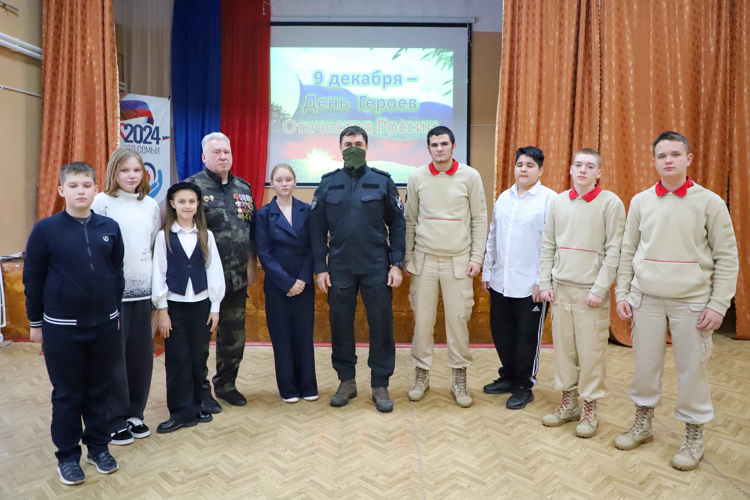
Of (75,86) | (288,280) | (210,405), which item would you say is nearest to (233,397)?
(210,405)

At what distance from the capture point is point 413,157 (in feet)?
19.7

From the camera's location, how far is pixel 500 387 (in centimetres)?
314

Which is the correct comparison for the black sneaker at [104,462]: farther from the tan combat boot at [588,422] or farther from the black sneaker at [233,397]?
the tan combat boot at [588,422]

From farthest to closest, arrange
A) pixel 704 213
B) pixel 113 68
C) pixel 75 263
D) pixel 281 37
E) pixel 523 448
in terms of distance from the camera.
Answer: pixel 281 37, pixel 113 68, pixel 523 448, pixel 704 213, pixel 75 263

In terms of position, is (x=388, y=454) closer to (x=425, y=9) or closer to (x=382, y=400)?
(x=382, y=400)

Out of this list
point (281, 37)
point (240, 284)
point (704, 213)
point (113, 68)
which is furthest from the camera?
point (281, 37)

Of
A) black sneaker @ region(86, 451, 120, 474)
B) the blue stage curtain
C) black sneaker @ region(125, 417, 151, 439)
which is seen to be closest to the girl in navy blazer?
black sneaker @ region(125, 417, 151, 439)

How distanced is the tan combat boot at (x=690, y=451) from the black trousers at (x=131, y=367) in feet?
7.79

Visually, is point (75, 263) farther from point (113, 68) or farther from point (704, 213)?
point (113, 68)

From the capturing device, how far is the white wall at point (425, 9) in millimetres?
5824

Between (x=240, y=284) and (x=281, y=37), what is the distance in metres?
4.00

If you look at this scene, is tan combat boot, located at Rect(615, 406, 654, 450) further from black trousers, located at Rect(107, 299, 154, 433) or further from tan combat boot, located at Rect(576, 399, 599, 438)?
black trousers, located at Rect(107, 299, 154, 433)

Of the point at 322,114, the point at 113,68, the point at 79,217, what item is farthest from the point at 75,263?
the point at 322,114

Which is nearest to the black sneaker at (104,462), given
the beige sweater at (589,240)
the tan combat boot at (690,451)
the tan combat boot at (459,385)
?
the tan combat boot at (459,385)
